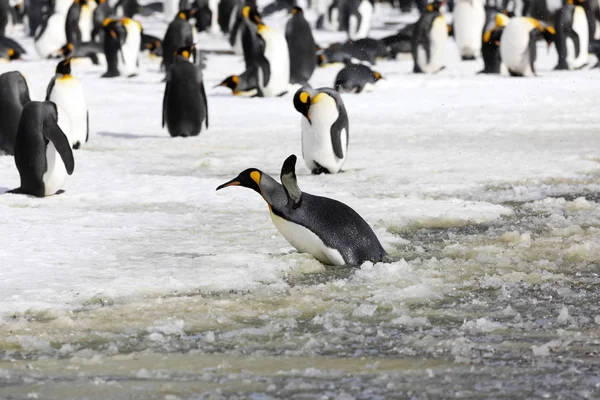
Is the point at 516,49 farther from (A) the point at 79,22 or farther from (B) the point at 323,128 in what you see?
(A) the point at 79,22

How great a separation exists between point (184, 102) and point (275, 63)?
9.81 ft

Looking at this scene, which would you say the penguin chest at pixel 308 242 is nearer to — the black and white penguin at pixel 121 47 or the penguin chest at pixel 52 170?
the penguin chest at pixel 52 170

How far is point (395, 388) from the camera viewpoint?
2.83 m

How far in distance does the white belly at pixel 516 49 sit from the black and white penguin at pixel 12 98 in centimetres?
808

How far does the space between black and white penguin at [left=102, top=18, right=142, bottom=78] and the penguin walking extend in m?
5.07

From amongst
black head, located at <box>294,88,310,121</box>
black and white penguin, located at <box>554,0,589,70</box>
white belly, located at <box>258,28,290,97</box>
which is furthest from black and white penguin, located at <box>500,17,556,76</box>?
black head, located at <box>294,88,310,121</box>

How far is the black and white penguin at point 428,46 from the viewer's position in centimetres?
1529

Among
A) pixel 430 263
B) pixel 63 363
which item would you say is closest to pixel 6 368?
pixel 63 363

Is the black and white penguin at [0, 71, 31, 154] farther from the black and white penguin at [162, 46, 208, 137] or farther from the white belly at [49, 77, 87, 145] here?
the black and white penguin at [162, 46, 208, 137]

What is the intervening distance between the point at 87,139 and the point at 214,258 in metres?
4.44

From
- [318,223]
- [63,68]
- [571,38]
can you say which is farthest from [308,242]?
[571,38]

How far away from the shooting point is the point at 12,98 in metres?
7.15

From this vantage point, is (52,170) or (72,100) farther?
(72,100)

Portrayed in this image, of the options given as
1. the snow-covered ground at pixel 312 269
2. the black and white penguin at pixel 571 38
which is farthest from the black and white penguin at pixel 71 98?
the black and white penguin at pixel 571 38
